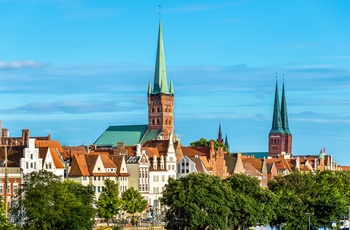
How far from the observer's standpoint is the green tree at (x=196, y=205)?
129625 mm

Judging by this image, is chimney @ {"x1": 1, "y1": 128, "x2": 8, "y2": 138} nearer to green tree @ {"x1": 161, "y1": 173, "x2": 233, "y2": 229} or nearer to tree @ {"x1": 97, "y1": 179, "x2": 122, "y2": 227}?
tree @ {"x1": 97, "y1": 179, "x2": 122, "y2": 227}

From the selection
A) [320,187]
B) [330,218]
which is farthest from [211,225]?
[320,187]

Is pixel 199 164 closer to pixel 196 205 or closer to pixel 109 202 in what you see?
pixel 109 202

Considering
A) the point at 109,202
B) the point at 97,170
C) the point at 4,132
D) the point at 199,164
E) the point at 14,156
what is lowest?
the point at 109,202

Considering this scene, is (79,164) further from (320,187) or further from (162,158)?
(320,187)

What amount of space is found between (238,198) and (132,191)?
25.2 m

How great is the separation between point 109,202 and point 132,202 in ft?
32.0

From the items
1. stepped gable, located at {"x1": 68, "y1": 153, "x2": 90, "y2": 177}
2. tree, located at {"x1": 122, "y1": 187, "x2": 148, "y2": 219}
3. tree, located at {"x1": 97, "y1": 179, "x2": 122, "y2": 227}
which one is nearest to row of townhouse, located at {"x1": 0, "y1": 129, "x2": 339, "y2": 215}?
stepped gable, located at {"x1": 68, "y1": 153, "x2": 90, "y2": 177}

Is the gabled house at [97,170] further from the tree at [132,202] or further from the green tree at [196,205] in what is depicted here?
the green tree at [196,205]

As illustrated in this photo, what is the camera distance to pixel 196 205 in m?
130

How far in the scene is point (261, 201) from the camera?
14050 cm

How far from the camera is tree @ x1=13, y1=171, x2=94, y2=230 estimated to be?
363ft

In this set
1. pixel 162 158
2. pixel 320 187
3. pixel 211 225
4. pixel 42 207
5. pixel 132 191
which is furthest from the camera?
pixel 162 158

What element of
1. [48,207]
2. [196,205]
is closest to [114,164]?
[196,205]
